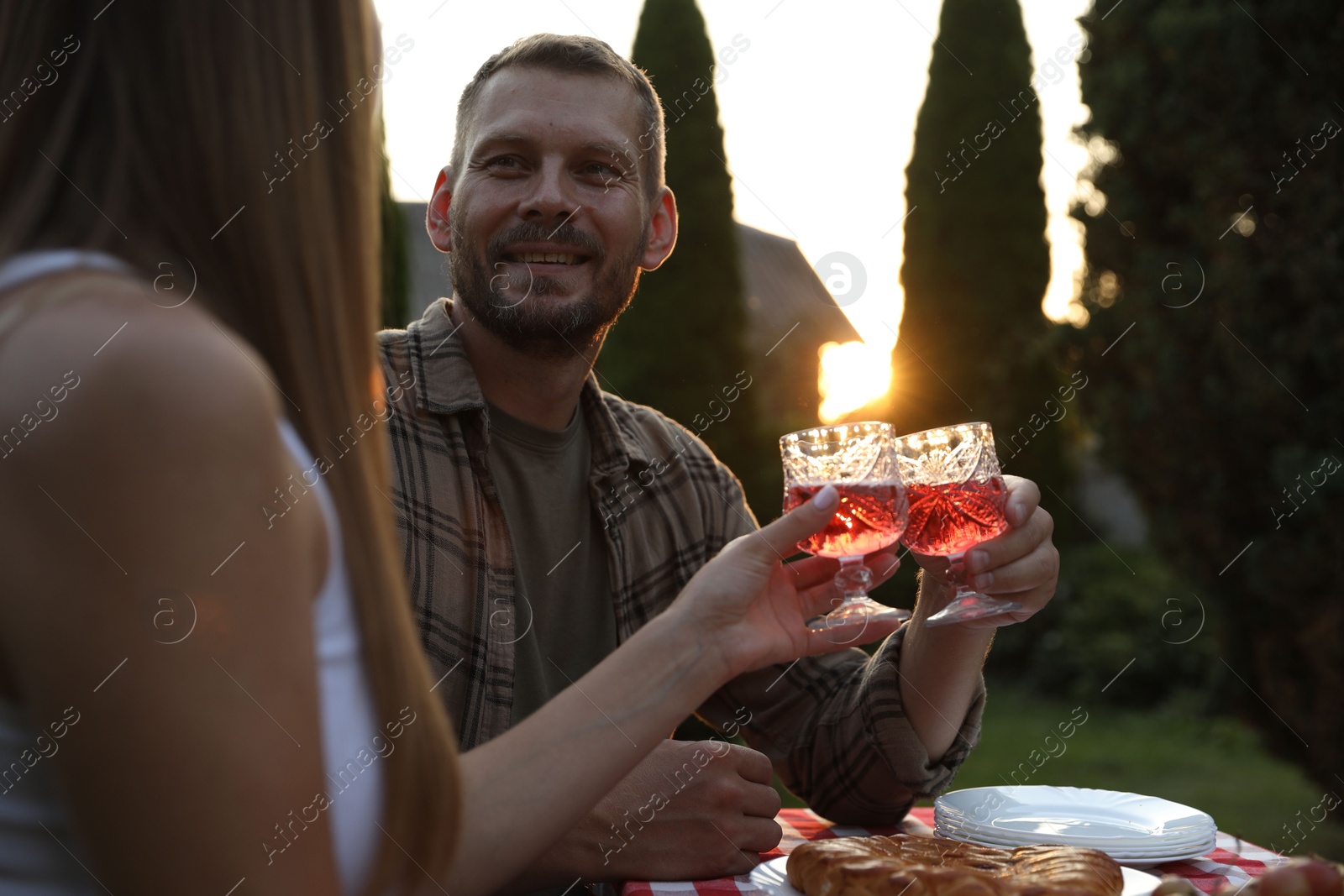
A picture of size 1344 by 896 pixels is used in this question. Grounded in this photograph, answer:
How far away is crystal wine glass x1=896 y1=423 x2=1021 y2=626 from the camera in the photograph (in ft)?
6.87

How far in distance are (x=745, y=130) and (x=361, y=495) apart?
6205mm

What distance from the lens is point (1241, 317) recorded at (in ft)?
23.3

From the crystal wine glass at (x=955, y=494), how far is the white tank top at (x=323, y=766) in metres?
1.21

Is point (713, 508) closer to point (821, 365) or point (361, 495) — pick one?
point (361, 495)

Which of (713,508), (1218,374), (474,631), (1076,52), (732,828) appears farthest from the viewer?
(1076,52)

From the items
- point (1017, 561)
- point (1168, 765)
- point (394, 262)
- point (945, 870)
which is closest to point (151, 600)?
point (945, 870)

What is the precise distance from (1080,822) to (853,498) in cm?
74

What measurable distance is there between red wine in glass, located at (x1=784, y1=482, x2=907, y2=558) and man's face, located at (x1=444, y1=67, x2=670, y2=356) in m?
1.11

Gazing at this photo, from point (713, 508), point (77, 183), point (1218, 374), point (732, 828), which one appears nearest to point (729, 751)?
point (732, 828)

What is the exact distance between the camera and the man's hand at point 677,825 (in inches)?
74.5

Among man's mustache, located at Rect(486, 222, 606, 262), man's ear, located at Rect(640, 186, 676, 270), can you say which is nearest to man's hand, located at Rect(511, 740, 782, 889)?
man's mustache, located at Rect(486, 222, 606, 262)

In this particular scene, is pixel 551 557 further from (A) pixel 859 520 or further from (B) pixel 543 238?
(A) pixel 859 520

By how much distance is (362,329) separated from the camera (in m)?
1.25

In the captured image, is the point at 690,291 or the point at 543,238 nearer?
the point at 543,238
